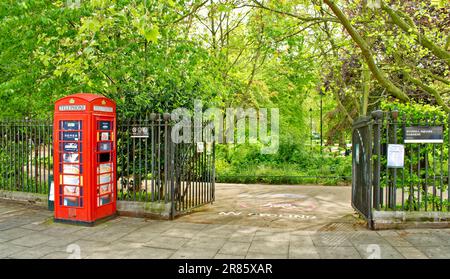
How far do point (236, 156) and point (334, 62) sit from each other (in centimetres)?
668

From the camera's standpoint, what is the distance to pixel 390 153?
6973mm

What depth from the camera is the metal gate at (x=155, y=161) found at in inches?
311

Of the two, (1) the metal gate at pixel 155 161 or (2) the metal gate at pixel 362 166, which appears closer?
(2) the metal gate at pixel 362 166

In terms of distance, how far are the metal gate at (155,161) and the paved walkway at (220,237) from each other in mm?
603

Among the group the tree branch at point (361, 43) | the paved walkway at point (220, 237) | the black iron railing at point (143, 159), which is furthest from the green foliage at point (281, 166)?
the tree branch at point (361, 43)

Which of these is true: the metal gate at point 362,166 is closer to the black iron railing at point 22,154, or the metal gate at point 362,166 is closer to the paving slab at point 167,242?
the paving slab at point 167,242

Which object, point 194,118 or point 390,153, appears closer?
point 390,153

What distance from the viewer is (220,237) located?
21.4 ft

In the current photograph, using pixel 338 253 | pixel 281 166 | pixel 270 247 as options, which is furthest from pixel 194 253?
pixel 281 166

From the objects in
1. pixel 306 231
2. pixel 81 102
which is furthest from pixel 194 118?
pixel 306 231

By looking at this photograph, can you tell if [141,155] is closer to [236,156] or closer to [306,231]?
[306,231]

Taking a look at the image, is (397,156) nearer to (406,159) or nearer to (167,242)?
(406,159)

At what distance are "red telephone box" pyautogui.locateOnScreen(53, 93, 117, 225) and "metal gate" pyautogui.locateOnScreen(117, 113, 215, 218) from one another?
636 millimetres
